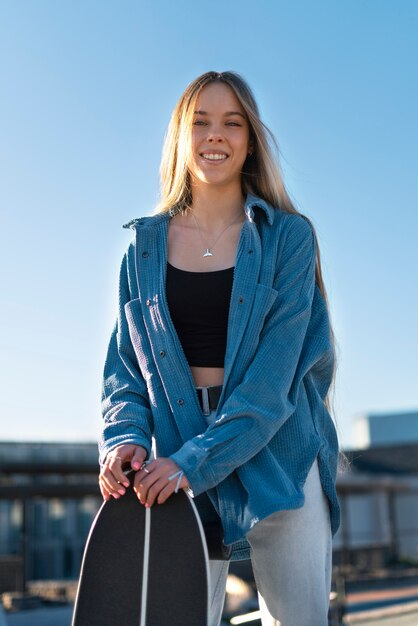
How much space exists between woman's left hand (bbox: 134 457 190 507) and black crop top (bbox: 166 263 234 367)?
0.36m

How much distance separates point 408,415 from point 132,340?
1975 inches

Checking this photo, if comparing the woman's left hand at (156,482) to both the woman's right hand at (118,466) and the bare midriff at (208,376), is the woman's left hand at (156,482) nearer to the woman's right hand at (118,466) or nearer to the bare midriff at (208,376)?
the woman's right hand at (118,466)

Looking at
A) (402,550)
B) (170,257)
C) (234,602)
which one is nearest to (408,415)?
(402,550)

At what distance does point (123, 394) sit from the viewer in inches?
89.2

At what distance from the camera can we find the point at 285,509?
1.99 m

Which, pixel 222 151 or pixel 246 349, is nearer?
pixel 246 349

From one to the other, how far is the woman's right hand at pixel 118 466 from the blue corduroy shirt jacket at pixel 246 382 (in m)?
0.04

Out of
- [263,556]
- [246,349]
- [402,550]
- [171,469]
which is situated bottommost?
[402,550]

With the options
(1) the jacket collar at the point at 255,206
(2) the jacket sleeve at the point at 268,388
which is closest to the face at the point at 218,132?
(1) the jacket collar at the point at 255,206

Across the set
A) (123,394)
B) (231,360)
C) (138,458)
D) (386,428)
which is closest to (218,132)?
(231,360)

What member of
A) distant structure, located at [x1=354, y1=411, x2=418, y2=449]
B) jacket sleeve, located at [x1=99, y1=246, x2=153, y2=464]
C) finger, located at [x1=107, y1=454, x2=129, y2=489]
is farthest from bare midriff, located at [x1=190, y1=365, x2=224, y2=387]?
distant structure, located at [x1=354, y1=411, x2=418, y2=449]

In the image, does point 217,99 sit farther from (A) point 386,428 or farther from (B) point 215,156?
(A) point 386,428

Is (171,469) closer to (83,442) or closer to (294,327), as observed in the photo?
(294,327)

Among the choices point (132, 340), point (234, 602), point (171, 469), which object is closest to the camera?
point (171, 469)
